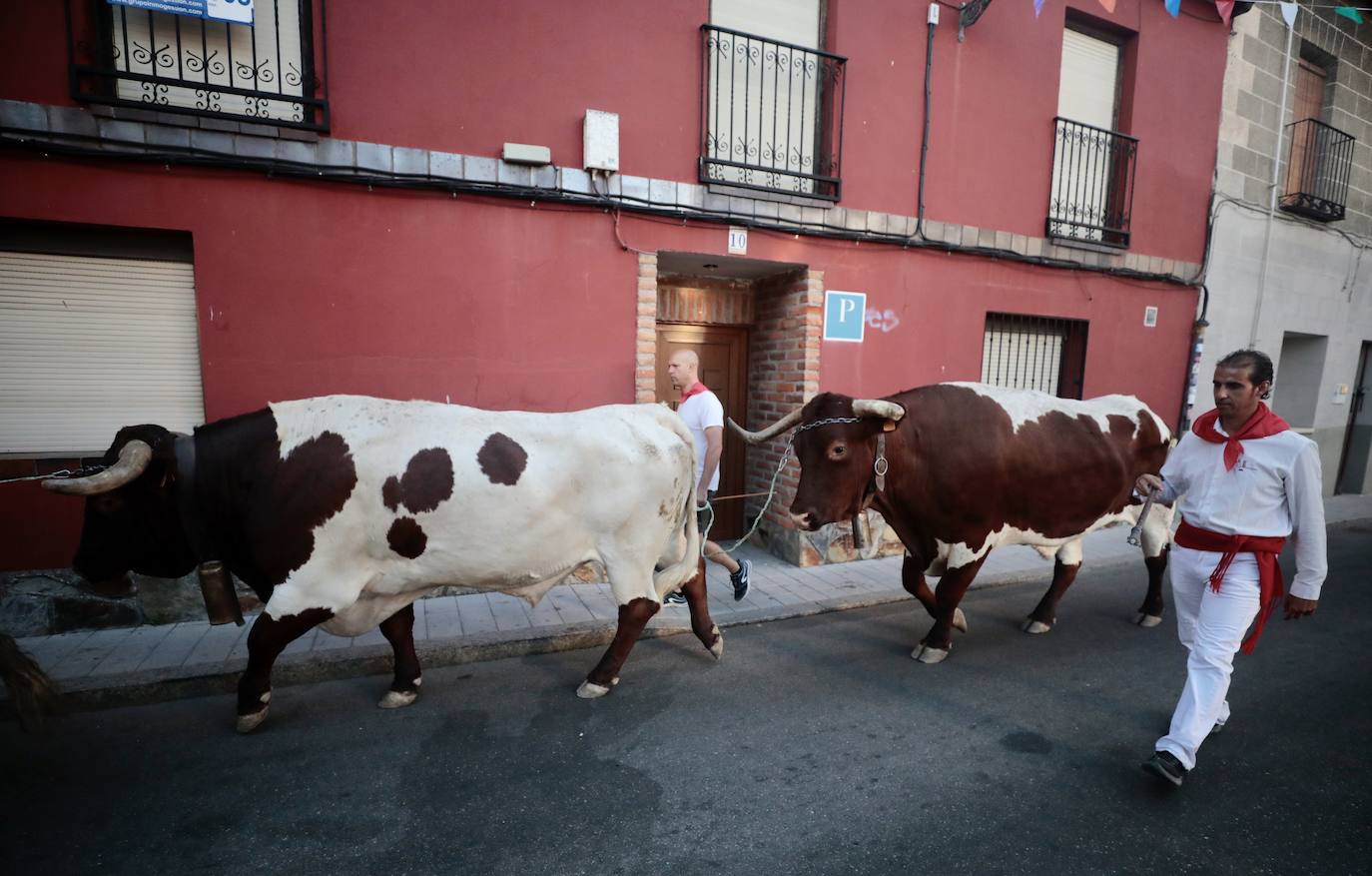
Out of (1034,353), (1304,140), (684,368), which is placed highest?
(1304,140)

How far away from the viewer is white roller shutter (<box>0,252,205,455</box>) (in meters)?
3.97

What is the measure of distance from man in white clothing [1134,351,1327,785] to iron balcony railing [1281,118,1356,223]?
27.7ft

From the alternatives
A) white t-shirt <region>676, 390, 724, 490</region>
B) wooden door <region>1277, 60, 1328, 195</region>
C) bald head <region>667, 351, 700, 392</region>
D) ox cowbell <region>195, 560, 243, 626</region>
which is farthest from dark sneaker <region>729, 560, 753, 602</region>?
wooden door <region>1277, 60, 1328, 195</region>

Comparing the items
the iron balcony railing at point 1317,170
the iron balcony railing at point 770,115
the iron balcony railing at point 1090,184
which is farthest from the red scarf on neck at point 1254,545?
the iron balcony railing at point 1317,170

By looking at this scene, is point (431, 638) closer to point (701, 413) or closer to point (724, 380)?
point (701, 413)

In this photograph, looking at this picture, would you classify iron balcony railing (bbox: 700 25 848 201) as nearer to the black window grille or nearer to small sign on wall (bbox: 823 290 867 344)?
small sign on wall (bbox: 823 290 867 344)

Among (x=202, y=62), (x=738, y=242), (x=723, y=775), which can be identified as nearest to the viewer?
(x=723, y=775)

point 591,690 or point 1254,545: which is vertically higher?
point 1254,545

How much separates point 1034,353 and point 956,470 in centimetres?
435

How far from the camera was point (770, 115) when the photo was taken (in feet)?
18.4

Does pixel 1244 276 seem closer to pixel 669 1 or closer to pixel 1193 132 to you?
pixel 1193 132

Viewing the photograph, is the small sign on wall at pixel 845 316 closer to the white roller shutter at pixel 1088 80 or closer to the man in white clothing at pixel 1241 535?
the man in white clothing at pixel 1241 535

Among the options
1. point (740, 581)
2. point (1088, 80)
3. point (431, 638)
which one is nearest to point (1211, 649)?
point (740, 581)

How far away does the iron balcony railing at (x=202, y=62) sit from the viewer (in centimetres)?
379
